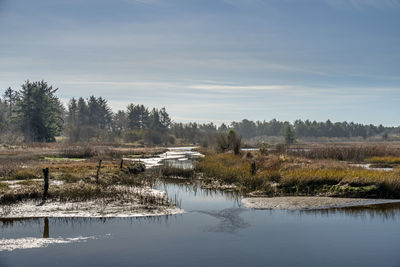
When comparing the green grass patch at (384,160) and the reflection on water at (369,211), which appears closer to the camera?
the reflection on water at (369,211)

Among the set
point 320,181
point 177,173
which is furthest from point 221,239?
point 177,173

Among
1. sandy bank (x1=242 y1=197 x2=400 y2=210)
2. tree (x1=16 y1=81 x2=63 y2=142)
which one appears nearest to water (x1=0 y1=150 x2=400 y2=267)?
sandy bank (x1=242 y1=197 x2=400 y2=210)

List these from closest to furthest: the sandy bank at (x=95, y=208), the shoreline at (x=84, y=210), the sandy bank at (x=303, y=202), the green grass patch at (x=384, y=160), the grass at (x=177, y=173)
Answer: the shoreline at (x=84, y=210)
the sandy bank at (x=95, y=208)
the sandy bank at (x=303, y=202)
the grass at (x=177, y=173)
the green grass patch at (x=384, y=160)

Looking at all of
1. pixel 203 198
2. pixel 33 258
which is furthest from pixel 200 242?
pixel 203 198

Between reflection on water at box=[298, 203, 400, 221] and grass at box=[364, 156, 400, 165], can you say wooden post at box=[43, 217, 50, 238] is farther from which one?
grass at box=[364, 156, 400, 165]

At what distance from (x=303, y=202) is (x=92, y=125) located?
104 meters

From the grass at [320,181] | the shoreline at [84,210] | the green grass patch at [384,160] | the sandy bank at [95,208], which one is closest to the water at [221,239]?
the shoreline at [84,210]

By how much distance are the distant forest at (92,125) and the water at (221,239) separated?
107 ft

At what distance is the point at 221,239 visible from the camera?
42.7ft

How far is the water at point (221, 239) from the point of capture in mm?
10984

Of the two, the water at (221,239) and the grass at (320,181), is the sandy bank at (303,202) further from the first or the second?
the grass at (320,181)

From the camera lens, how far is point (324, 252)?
11680mm

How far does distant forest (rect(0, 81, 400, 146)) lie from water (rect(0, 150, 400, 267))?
1283 inches

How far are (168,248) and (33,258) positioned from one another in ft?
13.8
